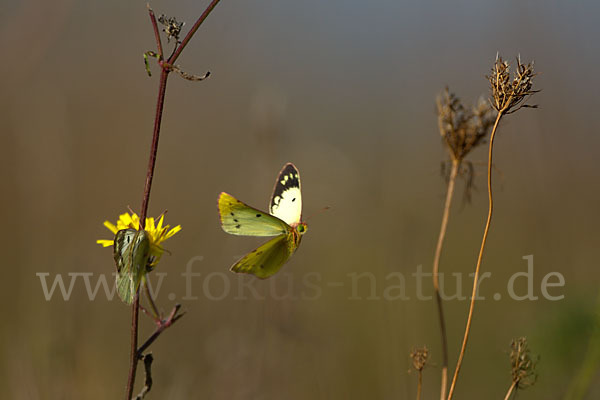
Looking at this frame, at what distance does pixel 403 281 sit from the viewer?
4.12 meters

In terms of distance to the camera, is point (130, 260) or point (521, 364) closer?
point (130, 260)

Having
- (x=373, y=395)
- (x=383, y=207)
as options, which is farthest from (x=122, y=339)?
(x=383, y=207)

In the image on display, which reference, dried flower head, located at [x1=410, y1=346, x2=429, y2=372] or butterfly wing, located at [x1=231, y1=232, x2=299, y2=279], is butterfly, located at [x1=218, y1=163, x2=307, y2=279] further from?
dried flower head, located at [x1=410, y1=346, x2=429, y2=372]

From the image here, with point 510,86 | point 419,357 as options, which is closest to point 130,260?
point 419,357

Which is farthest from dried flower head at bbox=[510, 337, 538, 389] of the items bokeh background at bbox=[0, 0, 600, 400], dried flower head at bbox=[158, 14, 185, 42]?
dried flower head at bbox=[158, 14, 185, 42]

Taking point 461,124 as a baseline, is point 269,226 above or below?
below

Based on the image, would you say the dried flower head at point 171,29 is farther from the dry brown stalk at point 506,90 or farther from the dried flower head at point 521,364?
the dried flower head at point 521,364

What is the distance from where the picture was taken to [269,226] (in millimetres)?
1482

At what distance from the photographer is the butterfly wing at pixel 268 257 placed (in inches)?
55.3

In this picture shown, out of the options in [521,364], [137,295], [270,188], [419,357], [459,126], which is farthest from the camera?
[270,188]

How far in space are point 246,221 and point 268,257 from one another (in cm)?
12

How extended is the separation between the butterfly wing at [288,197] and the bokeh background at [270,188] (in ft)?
2.18

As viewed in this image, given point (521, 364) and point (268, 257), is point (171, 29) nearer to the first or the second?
point (268, 257)

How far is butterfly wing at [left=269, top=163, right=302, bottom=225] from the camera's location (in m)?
1.52
